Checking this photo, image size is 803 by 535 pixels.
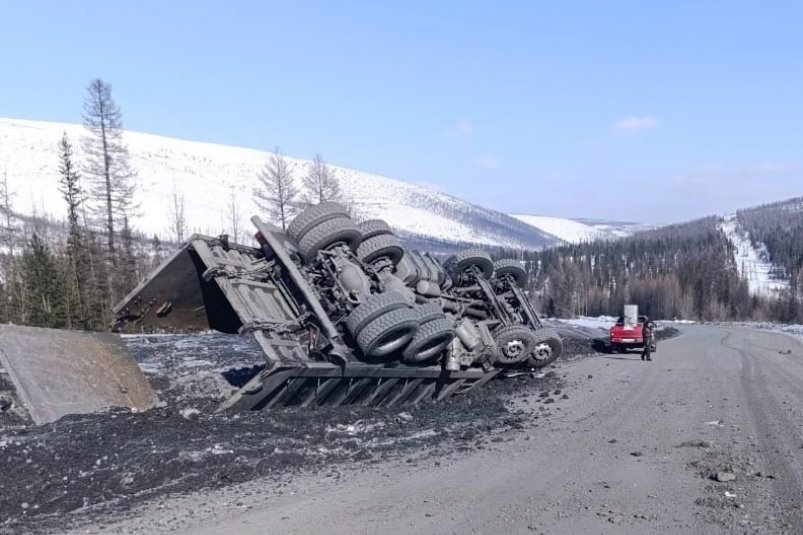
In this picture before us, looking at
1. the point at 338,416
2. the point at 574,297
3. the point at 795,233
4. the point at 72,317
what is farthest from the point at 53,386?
the point at 795,233

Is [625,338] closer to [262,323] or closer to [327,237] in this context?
[327,237]

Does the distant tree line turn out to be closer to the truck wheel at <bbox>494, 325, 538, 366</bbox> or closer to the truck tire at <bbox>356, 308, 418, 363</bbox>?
the truck wheel at <bbox>494, 325, 538, 366</bbox>

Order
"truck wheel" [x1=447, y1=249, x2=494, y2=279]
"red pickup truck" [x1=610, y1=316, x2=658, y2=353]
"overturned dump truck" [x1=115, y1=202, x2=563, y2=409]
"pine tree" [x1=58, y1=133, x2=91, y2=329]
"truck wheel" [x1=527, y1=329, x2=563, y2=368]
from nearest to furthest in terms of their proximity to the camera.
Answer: "overturned dump truck" [x1=115, y1=202, x2=563, y2=409]
"truck wheel" [x1=527, y1=329, x2=563, y2=368]
"truck wheel" [x1=447, y1=249, x2=494, y2=279]
"red pickup truck" [x1=610, y1=316, x2=658, y2=353]
"pine tree" [x1=58, y1=133, x2=91, y2=329]

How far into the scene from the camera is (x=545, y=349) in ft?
42.7

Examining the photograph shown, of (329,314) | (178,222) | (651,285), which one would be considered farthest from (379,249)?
(651,285)

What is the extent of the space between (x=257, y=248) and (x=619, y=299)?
10103 centimetres

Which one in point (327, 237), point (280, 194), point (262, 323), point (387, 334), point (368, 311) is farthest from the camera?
point (280, 194)

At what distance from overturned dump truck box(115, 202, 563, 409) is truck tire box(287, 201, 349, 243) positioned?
17mm

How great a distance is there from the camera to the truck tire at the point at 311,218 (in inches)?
409

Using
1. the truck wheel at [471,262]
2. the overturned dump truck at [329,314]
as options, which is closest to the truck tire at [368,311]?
the overturned dump truck at [329,314]

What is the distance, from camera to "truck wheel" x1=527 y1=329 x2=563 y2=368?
12.9 m

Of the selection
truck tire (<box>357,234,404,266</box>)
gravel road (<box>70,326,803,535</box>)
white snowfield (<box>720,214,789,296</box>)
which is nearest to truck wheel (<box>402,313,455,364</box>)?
gravel road (<box>70,326,803,535</box>)

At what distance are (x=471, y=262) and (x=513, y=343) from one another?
1.90 m

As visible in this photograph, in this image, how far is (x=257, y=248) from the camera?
34.1ft
